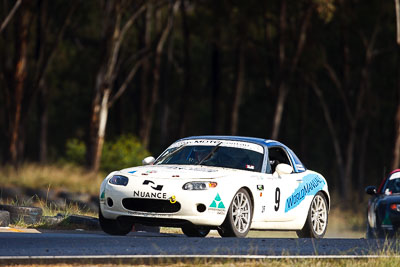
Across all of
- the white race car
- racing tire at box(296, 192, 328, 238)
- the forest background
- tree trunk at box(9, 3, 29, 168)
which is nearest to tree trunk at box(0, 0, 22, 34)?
the forest background

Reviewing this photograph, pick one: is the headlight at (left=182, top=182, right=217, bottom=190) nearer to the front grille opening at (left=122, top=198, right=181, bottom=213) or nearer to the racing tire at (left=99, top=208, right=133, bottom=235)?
the front grille opening at (left=122, top=198, right=181, bottom=213)

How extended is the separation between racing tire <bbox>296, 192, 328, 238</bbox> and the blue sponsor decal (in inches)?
5.7

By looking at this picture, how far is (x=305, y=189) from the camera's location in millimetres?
14414

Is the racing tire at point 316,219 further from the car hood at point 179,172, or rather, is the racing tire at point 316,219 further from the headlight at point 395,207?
the car hood at point 179,172

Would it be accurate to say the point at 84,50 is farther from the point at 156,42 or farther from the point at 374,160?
the point at 374,160

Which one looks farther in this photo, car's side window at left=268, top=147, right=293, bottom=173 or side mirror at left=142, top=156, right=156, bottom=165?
car's side window at left=268, top=147, right=293, bottom=173

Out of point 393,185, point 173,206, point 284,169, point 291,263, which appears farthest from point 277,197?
point 291,263

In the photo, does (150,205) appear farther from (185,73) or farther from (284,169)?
(185,73)

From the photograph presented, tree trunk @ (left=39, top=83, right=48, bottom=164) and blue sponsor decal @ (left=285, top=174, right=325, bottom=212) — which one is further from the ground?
blue sponsor decal @ (left=285, top=174, right=325, bottom=212)

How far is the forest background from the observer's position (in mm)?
34969

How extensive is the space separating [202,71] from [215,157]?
137 ft

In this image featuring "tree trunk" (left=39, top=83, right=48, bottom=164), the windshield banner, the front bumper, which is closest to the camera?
the front bumper

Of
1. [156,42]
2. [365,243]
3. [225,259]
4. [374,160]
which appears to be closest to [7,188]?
[156,42]

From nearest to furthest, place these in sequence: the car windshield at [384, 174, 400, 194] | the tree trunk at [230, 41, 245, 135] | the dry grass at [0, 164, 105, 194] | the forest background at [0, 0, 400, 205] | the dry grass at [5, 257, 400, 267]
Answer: the dry grass at [5, 257, 400, 267], the car windshield at [384, 174, 400, 194], the dry grass at [0, 164, 105, 194], the forest background at [0, 0, 400, 205], the tree trunk at [230, 41, 245, 135]
